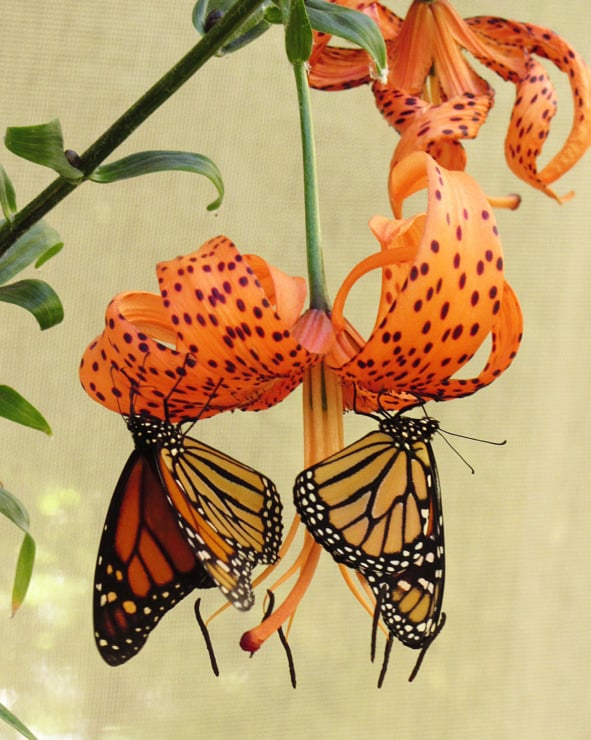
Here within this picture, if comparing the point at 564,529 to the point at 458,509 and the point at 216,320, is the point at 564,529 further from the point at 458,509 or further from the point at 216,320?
the point at 216,320

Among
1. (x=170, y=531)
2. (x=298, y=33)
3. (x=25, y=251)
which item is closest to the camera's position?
(x=298, y=33)

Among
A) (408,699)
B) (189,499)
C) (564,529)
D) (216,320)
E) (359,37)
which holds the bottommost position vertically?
(408,699)

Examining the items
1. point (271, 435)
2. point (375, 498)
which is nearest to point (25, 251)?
point (375, 498)

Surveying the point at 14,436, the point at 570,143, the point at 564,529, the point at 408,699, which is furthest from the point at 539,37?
the point at 408,699

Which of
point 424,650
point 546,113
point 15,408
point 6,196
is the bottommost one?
point 424,650

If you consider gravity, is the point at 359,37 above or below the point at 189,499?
above

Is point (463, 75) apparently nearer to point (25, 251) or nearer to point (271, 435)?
point (25, 251)

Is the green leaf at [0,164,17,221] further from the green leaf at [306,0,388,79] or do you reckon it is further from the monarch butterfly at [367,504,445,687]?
the monarch butterfly at [367,504,445,687]

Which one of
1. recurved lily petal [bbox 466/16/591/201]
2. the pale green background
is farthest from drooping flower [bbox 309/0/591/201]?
the pale green background
